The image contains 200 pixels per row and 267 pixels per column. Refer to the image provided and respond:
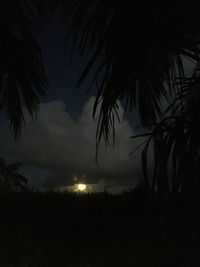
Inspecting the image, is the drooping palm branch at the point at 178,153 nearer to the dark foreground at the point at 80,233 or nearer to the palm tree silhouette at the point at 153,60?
the palm tree silhouette at the point at 153,60

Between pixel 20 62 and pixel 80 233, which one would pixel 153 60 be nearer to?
pixel 20 62

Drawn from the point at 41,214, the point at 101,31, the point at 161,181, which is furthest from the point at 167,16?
the point at 41,214

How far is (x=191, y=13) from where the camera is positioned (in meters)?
4.54

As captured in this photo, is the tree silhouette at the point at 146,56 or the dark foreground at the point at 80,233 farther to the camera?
the dark foreground at the point at 80,233

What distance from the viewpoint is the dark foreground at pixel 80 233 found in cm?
860

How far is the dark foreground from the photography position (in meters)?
8.60

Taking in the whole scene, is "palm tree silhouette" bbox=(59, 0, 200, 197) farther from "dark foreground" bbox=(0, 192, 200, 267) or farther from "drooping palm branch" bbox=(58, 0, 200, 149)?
"dark foreground" bbox=(0, 192, 200, 267)

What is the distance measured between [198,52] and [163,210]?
1502mm

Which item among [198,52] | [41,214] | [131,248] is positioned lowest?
[131,248]

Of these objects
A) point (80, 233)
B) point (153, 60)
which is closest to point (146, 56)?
point (153, 60)

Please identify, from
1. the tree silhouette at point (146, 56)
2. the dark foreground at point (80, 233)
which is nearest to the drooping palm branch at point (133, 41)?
the tree silhouette at point (146, 56)

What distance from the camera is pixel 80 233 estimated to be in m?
10.3

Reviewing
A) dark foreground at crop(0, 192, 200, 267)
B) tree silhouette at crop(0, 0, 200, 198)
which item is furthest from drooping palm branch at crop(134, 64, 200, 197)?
dark foreground at crop(0, 192, 200, 267)

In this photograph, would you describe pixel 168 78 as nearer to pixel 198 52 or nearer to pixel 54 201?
pixel 198 52
